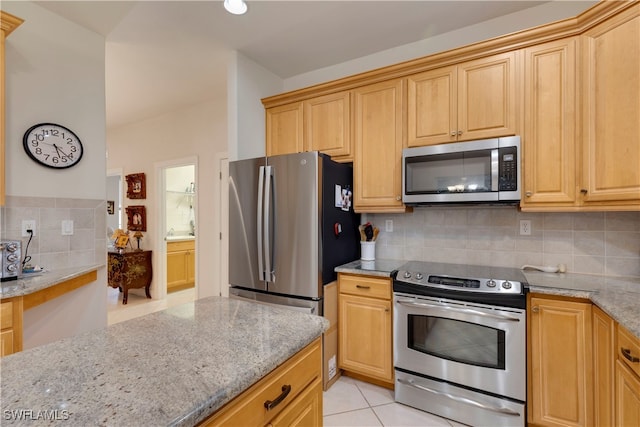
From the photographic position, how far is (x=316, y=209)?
215cm

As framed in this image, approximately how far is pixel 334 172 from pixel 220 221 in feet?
6.76

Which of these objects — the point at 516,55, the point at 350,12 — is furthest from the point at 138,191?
the point at 516,55

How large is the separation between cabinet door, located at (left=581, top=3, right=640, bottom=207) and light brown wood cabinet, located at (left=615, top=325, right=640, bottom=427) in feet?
2.53

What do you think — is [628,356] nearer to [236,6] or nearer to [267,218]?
[267,218]

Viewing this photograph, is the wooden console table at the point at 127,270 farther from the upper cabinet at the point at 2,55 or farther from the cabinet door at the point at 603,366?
the cabinet door at the point at 603,366

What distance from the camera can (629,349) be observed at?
1250mm

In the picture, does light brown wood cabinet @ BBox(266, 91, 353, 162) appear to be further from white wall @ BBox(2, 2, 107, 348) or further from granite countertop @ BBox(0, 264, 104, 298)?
granite countertop @ BBox(0, 264, 104, 298)

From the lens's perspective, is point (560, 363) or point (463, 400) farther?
point (463, 400)

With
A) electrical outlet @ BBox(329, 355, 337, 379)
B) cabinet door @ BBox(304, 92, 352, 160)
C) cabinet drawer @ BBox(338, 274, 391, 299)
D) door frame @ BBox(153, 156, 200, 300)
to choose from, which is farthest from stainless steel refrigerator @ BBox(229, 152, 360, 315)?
door frame @ BBox(153, 156, 200, 300)

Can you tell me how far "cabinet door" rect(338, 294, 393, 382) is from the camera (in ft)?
7.13

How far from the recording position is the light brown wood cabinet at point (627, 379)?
119 cm

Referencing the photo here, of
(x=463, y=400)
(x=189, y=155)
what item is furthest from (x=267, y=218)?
(x=189, y=155)

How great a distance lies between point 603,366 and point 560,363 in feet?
0.63

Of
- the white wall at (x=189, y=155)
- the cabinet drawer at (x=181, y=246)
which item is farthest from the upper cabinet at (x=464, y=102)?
the cabinet drawer at (x=181, y=246)
